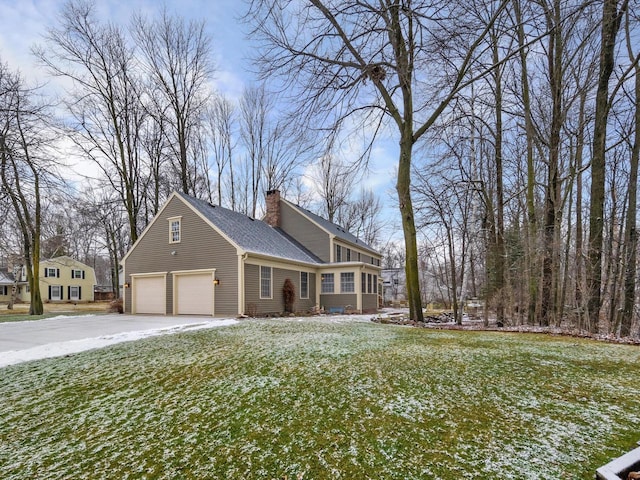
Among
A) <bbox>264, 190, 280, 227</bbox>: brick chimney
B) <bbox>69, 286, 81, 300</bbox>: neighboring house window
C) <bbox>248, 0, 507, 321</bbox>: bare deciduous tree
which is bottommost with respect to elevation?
<bbox>69, 286, 81, 300</bbox>: neighboring house window

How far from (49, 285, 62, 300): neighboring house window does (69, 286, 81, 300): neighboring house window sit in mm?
1033

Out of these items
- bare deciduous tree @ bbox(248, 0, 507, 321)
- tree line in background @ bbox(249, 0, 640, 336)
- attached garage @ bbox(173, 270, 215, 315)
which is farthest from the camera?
attached garage @ bbox(173, 270, 215, 315)

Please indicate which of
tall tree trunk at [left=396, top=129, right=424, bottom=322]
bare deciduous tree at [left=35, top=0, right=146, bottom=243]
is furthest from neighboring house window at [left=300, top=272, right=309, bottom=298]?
bare deciduous tree at [left=35, top=0, right=146, bottom=243]

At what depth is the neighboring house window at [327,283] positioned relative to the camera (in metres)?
18.9

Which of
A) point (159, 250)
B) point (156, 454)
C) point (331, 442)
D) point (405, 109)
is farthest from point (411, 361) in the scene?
point (159, 250)

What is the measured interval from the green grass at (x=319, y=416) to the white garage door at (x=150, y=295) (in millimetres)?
10284

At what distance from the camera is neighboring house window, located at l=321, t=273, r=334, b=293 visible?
18.9 m

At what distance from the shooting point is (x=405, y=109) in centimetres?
1079

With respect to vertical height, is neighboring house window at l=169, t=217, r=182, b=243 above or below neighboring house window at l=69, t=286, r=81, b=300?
above

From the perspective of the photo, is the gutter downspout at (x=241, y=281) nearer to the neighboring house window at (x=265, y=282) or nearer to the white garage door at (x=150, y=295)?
the neighboring house window at (x=265, y=282)

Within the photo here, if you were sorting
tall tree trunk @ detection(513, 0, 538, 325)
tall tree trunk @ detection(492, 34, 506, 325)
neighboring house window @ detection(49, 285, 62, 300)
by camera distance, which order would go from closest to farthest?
tall tree trunk @ detection(513, 0, 538, 325), tall tree trunk @ detection(492, 34, 506, 325), neighboring house window @ detection(49, 285, 62, 300)

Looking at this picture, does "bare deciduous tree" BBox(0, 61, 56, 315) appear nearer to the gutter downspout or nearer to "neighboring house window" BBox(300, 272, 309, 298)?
the gutter downspout

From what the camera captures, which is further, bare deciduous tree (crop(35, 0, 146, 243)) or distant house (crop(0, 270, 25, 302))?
distant house (crop(0, 270, 25, 302))

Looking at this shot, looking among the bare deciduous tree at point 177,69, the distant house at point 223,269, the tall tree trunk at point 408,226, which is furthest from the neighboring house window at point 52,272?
the tall tree trunk at point 408,226
